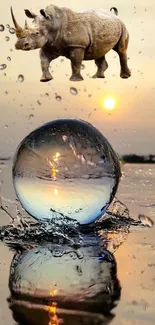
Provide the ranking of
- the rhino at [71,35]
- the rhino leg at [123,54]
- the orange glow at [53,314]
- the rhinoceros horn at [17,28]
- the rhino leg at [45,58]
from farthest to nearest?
the rhino leg at [123,54] < the rhino leg at [45,58] < the rhino at [71,35] < the rhinoceros horn at [17,28] < the orange glow at [53,314]

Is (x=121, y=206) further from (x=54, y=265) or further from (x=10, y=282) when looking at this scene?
(x=10, y=282)

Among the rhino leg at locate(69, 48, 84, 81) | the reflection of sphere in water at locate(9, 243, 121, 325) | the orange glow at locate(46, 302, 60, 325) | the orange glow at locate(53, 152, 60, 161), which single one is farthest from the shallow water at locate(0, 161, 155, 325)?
the rhino leg at locate(69, 48, 84, 81)

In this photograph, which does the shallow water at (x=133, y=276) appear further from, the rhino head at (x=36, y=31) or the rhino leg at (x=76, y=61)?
the rhino head at (x=36, y=31)

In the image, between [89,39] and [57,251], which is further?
[89,39]

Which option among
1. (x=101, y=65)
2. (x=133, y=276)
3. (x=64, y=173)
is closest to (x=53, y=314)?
(x=133, y=276)

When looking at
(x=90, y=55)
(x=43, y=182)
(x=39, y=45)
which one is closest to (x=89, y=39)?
(x=90, y=55)

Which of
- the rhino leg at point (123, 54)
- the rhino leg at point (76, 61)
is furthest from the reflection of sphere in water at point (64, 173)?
the rhino leg at point (123, 54)
